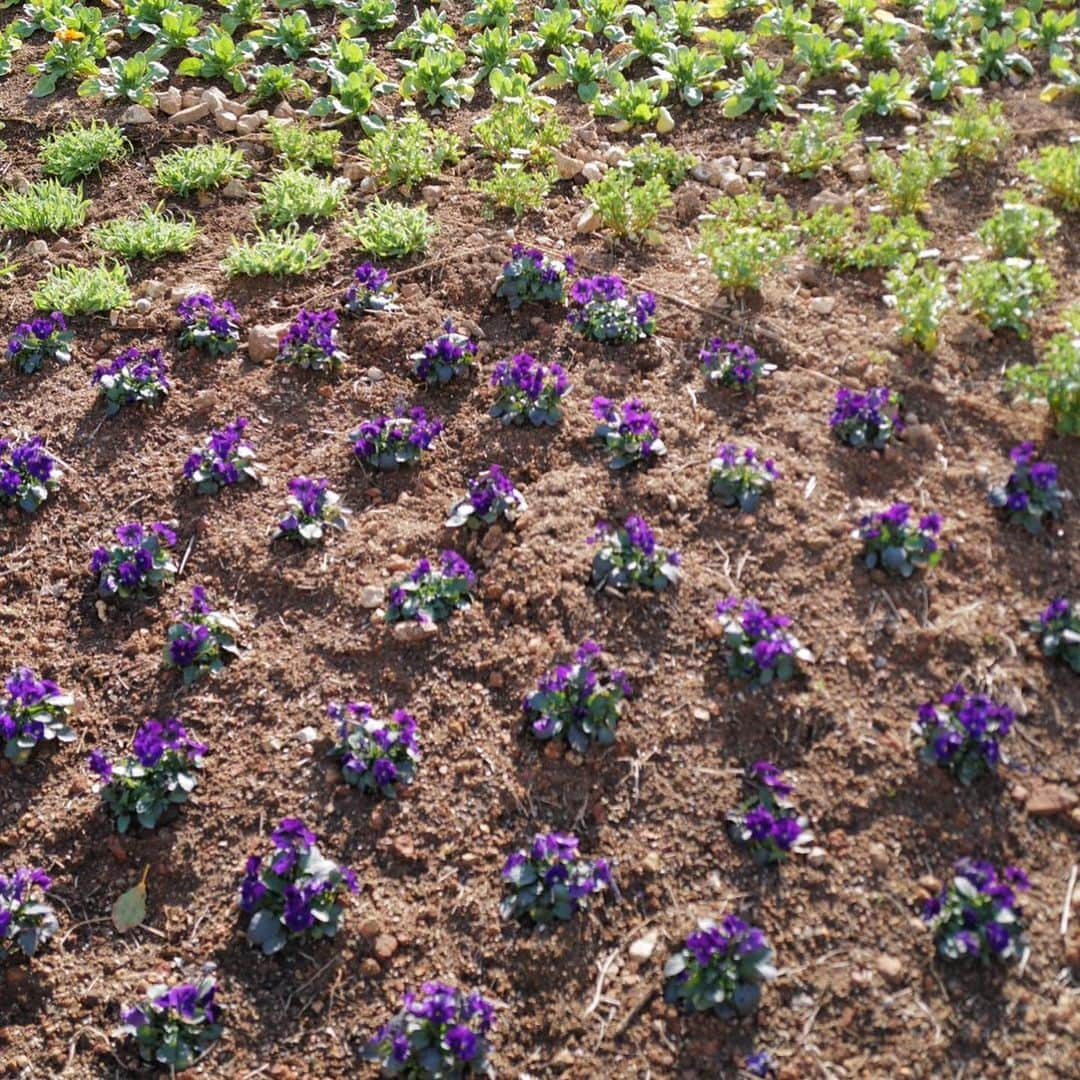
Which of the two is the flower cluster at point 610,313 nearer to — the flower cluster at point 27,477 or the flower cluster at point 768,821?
the flower cluster at point 768,821

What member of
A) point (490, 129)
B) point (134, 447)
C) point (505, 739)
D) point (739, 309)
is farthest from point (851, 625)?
point (490, 129)

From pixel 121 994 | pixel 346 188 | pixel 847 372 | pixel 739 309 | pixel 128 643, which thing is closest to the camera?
pixel 121 994

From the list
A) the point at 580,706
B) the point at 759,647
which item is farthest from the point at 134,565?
the point at 759,647

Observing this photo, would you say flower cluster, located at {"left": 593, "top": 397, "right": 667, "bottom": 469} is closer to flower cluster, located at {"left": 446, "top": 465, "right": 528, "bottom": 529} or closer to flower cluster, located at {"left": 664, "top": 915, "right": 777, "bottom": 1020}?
flower cluster, located at {"left": 446, "top": 465, "right": 528, "bottom": 529}

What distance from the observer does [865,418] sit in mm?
4242

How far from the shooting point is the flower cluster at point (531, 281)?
5.02 meters

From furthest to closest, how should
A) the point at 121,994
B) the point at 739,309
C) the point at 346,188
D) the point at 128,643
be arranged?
the point at 346,188
the point at 739,309
the point at 128,643
the point at 121,994

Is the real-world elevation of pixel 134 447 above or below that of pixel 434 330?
below

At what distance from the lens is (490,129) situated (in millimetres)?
5824

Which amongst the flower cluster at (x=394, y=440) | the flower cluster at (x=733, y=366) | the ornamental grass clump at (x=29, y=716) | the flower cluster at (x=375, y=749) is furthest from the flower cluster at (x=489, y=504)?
the ornamental grass clump at (x=29, y=716)

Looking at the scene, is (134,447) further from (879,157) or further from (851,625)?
(879,157)

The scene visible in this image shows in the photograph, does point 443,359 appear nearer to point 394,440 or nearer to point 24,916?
point 394,440

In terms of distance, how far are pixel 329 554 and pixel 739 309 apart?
185 cm

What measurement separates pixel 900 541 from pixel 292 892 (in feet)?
6.81
